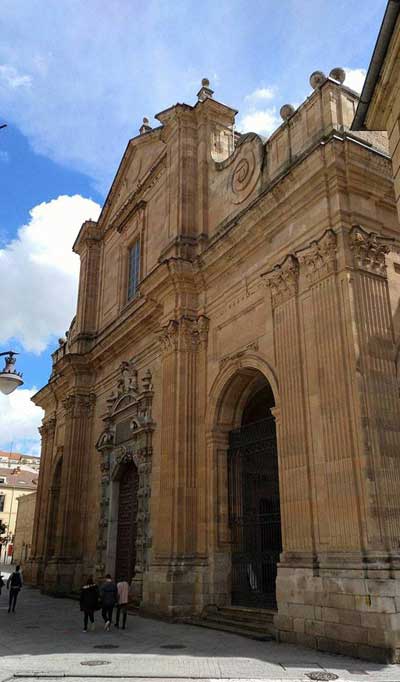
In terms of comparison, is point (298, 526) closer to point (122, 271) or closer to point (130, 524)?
point (130, 524)

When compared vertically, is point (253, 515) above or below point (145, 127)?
below

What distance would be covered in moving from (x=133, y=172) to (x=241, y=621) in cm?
1686

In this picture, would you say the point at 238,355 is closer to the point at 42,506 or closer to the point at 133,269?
the point at 133,269

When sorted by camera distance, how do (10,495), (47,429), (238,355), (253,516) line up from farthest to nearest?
(10,495), (47,429), (238,355), (253,516)

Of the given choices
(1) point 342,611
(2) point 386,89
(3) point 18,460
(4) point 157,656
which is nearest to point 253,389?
(1) point 342,611

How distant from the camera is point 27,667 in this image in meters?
8.12

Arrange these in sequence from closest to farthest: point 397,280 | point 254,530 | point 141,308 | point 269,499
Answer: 1. point 397,280
2. point 254,530
3. point 269,499
4. point 141,308

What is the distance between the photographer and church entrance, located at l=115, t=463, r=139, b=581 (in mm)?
17852

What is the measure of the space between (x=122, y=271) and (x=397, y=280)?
13.0 meters

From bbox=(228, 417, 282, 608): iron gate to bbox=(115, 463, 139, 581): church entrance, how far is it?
500 cm

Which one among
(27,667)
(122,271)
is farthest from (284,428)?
(122,271)

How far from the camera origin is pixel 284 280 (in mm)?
12281

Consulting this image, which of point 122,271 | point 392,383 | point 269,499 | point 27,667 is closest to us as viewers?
point 27,667

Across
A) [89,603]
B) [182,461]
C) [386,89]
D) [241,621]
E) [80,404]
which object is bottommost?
[241,621]
